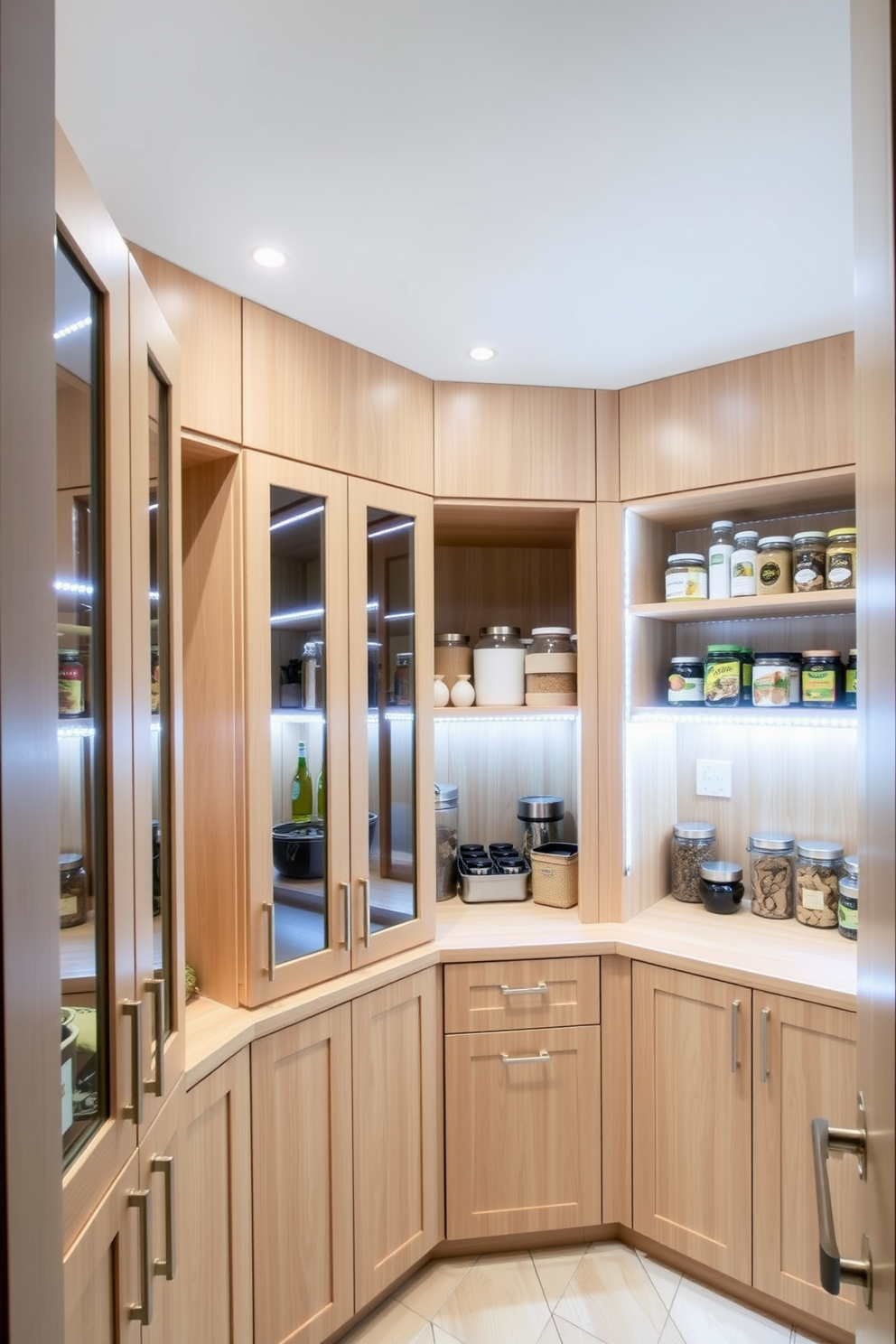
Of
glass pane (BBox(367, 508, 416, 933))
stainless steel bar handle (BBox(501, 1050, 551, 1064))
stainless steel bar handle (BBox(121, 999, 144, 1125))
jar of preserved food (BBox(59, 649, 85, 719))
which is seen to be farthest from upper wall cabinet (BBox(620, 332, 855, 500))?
stainless steel bar handle (BBox(121, 999, 144, 1125))

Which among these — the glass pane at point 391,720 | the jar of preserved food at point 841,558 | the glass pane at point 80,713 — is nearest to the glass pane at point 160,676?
the glass pane at point 80,713

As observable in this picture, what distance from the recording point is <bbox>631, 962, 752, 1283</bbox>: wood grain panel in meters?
1.85

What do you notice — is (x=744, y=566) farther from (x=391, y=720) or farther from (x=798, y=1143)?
(x=798, y=1143)

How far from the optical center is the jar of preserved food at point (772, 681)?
2.06 meters

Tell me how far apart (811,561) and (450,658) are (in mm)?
1038

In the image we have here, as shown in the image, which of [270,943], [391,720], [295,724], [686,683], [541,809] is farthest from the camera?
[541,809]

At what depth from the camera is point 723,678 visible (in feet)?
7.12

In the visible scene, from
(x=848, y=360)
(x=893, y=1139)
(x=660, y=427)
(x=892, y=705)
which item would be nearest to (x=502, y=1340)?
(x=893, y=1139)

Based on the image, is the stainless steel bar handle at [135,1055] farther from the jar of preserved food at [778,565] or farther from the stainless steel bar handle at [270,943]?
the jar of preserved food at [778,565]

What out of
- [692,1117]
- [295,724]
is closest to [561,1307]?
[692,1117]

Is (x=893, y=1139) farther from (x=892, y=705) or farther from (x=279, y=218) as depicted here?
(x=279, y=218)

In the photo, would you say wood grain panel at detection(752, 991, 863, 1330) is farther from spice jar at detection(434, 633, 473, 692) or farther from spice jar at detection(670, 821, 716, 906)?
spice jar at detection(434, 633, 473, 692)

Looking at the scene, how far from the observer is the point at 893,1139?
1.94 ft

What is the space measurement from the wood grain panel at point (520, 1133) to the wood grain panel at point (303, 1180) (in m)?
0.36
